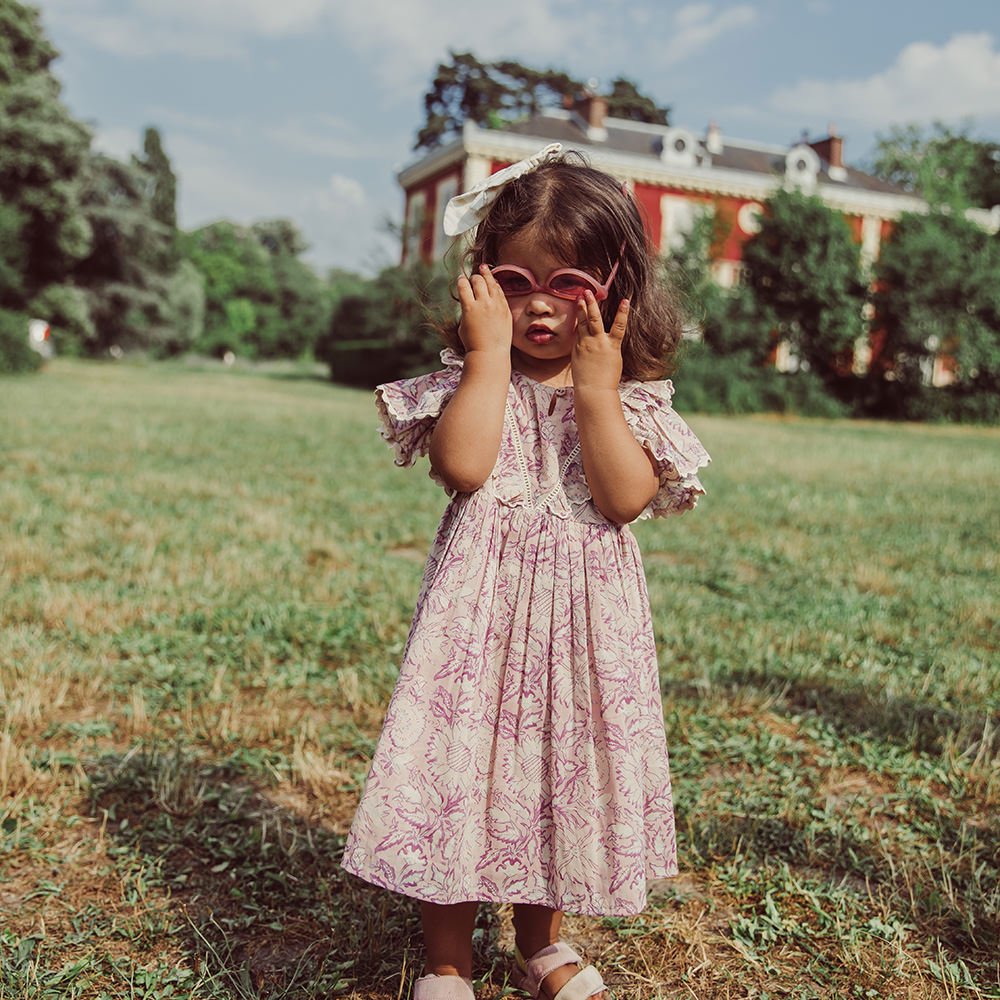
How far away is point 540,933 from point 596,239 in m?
1.40

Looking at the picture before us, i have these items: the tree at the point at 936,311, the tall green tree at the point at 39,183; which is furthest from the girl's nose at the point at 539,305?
the tree at the point at 936,311

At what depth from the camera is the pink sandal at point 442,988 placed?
2008mm

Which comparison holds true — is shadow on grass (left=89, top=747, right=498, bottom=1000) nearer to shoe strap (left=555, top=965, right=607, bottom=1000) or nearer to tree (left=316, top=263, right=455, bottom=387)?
shoe strap (left=555, top=965, right=607, bottom=1000)

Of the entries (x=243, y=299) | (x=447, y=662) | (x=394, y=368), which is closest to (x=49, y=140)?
(x=394, y=368)

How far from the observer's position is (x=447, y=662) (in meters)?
2.00

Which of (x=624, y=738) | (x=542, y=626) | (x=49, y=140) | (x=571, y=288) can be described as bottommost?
(x=624, y=738)

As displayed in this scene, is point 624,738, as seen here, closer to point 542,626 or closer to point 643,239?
point 542,626

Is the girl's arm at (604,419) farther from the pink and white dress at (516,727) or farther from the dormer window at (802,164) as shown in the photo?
the dormer window at (802,164)

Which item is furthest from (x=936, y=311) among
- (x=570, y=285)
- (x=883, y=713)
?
(x=570, y=285)

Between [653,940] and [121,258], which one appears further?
[121,258]

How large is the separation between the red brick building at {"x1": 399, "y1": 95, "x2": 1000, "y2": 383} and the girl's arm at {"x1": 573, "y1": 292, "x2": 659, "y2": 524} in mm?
31046

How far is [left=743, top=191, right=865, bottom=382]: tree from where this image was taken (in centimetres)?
2730

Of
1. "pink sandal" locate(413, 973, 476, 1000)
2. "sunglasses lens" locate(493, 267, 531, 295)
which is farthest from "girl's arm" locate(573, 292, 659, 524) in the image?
"pink sandal" locate(413, 973, 476, 1000)

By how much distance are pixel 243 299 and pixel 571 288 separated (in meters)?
76.8
